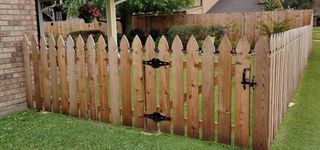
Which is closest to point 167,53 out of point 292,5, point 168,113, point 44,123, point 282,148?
point 168,113

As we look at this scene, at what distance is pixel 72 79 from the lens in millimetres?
5691

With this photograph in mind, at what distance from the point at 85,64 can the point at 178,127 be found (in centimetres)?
174

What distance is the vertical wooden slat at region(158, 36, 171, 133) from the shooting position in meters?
4.67

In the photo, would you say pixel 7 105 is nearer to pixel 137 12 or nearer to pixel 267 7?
pixel 137 12

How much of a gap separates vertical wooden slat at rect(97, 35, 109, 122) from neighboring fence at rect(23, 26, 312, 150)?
0.01m

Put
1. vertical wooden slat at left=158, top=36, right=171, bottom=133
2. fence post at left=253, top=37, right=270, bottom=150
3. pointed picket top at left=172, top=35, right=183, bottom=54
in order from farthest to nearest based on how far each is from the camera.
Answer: vertical wooden slat at left=158, top=36, right=171, bottom=133 → pointed picket top at left=172, top=35, right=183, bottom=54 → fence post at left=253, top=37, right=270, bottom=150

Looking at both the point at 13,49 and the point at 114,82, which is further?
the point at 13,49

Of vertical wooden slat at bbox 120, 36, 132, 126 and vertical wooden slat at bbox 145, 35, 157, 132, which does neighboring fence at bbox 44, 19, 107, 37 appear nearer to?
vertical wooden slat at bbox 120, 36, 132, 126

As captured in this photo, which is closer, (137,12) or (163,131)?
(163,131)

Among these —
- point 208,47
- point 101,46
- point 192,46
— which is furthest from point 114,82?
point 208,47

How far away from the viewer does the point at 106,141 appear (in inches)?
181

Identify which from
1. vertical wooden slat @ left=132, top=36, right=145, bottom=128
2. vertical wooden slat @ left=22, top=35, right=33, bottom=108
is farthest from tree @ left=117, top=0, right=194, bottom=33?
vertical wooden slat @ left=132, top=36, right=145, bottom=128

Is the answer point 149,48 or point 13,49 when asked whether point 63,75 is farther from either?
point 149,48

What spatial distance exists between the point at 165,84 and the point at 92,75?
1.27 metres
